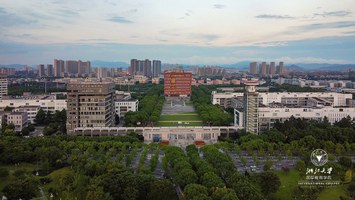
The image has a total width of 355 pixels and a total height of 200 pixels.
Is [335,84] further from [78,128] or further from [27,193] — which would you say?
[27,193]

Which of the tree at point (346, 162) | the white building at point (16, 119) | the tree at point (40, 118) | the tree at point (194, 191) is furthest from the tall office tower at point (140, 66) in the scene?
the tree at point (194, 191)

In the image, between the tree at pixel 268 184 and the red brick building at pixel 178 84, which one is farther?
the red brick building at pixel 178 84

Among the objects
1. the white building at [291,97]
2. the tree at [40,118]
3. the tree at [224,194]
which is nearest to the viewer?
the tree at [224,194]

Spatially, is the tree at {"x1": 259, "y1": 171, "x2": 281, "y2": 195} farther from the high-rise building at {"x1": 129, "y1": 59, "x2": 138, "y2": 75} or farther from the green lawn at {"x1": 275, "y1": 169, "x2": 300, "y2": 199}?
the high-rise building at {"x1": 129, "y1": 59, "x2": 138, "y2": 75}

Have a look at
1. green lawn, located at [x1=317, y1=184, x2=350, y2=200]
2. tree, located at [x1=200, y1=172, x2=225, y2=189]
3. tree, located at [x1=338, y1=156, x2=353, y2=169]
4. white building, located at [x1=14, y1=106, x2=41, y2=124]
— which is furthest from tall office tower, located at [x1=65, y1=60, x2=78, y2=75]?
green lawn, located at [x1=317, y1=184, x2=350, y2=200]

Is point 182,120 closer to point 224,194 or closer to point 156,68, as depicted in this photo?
point 224,194

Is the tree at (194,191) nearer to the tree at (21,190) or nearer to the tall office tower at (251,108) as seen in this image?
the tree at (21,190)
